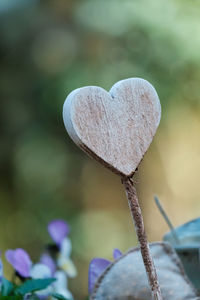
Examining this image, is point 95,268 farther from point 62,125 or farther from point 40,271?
point 62,125

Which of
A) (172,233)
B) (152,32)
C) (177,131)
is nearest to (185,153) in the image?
(177,131)

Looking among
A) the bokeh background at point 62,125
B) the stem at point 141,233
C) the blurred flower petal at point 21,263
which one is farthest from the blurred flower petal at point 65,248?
the bokeh background at point 62,125

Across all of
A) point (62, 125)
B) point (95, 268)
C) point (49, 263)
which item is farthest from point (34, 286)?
point (62, 125)

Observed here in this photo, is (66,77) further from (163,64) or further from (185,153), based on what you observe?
(185,153)

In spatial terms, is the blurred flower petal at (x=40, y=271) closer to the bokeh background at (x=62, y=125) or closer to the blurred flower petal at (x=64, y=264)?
the blurred flower petal at (x=64, y=264)

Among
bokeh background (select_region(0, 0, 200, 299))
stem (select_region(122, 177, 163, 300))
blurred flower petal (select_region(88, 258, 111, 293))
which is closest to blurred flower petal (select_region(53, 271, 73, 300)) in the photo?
blurred flower petal (select_region(88, 258, 111, 293))

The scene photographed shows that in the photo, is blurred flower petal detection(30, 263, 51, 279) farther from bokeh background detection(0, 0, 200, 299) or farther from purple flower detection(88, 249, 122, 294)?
bokeh background detection(0, 0, 200, 299)

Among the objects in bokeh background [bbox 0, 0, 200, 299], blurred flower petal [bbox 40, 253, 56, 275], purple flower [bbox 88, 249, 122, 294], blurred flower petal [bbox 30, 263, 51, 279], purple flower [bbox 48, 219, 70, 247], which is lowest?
purple flower [bbox 88, 249, 122, 294]
